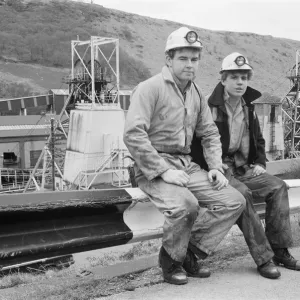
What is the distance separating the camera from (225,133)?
13.1 ft

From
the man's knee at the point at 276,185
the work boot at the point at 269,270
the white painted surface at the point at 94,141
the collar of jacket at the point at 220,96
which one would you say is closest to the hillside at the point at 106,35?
the white painted surface at the point at 94,141

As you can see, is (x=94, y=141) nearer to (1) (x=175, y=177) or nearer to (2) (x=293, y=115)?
(2) (x=293, y=115)

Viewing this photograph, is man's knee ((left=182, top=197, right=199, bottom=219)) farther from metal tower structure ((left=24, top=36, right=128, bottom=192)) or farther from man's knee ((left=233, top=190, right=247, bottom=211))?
metal tower structure ((left=24, top=36, right=128, bottom=192))

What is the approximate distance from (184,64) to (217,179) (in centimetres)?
93

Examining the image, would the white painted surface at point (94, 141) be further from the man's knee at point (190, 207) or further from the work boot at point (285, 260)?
the man's knee at point (190, 207)

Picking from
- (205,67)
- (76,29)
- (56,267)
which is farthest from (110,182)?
(205,67)

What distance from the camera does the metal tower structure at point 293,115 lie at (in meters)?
35.7

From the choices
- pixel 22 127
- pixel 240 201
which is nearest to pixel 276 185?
pixel 240 201

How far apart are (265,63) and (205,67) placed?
2162cm

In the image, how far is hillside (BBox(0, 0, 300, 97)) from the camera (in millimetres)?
53125

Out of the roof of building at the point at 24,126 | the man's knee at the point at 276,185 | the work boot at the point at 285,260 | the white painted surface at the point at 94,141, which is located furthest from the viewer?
the roof of building at the point at 24,126

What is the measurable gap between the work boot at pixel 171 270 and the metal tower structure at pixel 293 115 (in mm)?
33643

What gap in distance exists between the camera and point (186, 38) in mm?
3459

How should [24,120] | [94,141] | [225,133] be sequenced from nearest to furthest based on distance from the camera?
[225,133]
[94,141]
[24,120]
